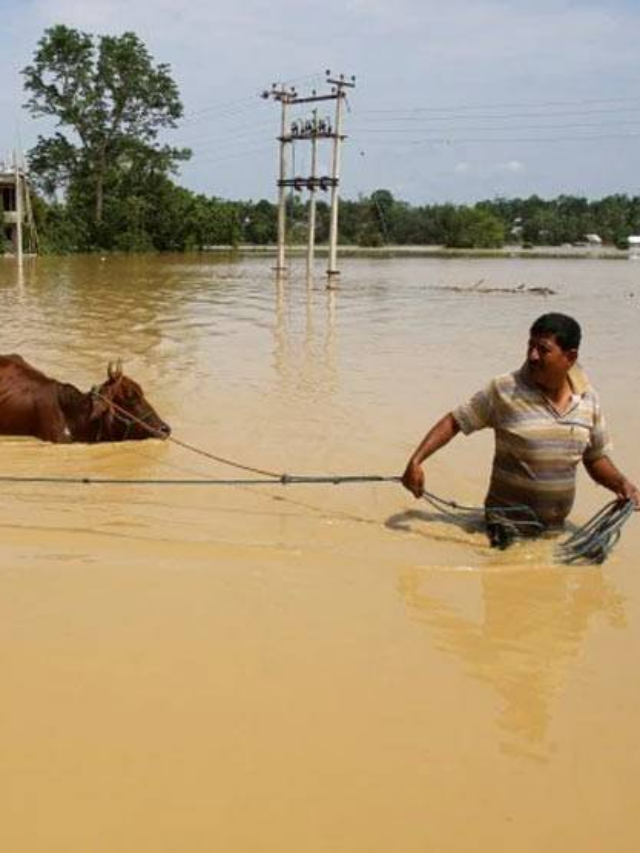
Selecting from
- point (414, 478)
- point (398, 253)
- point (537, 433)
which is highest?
point (398, 253)

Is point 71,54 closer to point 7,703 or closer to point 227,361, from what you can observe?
point 227,361

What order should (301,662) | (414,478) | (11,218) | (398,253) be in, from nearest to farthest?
1. (301,662)
2. (414,478)
3. (11,218)
4. (398,253)

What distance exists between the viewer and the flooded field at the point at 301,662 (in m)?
2.67

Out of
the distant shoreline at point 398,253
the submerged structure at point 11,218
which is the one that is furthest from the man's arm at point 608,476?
the distant shoreline at point 398,253

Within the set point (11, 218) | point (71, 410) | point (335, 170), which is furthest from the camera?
point (11, 218)

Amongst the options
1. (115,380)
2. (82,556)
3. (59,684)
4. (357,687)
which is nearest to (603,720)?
(357,687)

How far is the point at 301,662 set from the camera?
3.59 metres

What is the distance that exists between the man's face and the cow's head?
381cm

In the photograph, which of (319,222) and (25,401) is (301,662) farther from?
(319,222)

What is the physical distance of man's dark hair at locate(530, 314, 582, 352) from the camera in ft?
15.0

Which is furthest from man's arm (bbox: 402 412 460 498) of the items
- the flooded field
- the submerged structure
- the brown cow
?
the submerged structure

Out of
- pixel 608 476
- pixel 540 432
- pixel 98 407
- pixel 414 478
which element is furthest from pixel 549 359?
pixel 98 407

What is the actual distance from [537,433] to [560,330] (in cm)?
56

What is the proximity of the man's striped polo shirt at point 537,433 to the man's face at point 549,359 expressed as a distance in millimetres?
136
